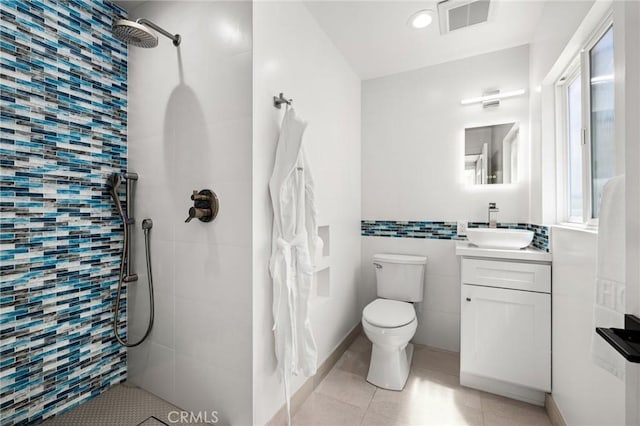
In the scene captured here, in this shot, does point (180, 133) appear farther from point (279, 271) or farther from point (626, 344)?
point (626, 344)

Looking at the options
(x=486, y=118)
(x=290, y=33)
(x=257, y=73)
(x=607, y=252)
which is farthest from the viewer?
(x=486, y=118)

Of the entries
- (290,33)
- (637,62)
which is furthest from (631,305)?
(290,33)

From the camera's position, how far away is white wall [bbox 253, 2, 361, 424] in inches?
55.5

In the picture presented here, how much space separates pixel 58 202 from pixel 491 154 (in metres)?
2.94

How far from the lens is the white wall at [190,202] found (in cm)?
139

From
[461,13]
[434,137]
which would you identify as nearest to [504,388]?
[434,137]

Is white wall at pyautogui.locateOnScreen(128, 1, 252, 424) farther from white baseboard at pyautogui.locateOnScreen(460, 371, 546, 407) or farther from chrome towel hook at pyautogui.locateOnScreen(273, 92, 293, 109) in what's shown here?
white baseboard at pyautogui.locateOnScreen(460, 371, 546, 407)

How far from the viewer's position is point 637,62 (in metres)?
0.62

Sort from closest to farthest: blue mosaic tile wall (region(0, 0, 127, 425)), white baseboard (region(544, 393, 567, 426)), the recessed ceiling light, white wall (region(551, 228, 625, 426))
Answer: white wall (region(551, 228, 625, 426)), blue mosaic tile wall (region(0, 0, 127, 425)), white baseboard (region(544, 393, 567, 426)), the recessed ceiling light

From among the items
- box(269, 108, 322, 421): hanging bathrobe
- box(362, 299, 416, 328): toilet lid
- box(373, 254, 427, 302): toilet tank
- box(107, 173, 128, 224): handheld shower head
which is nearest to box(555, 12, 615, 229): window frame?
box(373, 254, 427, 302): toilet tank

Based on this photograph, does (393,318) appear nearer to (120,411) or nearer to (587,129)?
(587,129)

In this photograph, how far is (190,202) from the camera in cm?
154

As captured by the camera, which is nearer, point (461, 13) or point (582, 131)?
point (582, 131)

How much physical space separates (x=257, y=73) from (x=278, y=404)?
175 centimetres
